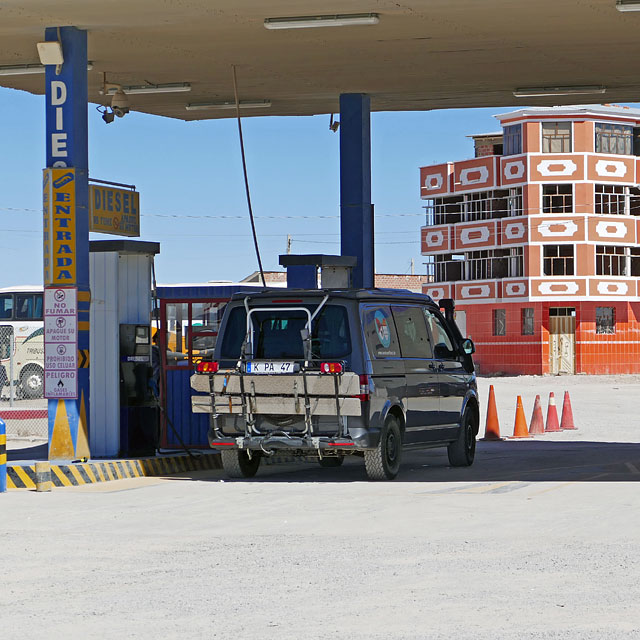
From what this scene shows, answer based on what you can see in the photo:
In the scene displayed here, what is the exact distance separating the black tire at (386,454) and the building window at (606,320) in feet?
185

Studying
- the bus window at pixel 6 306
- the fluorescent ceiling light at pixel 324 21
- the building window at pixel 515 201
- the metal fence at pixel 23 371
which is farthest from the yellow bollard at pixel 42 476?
the building window at pixel 515 201

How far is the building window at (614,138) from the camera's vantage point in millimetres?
70312

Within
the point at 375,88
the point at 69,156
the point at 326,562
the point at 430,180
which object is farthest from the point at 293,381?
the point at 430,180

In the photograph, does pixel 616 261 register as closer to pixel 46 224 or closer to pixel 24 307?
pixel 24 307

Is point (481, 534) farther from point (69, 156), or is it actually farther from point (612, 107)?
point (612, 107)

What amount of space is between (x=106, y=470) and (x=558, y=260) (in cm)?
5695

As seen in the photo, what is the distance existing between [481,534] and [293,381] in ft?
14.3

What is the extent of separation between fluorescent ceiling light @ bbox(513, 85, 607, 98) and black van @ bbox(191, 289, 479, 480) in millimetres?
6424

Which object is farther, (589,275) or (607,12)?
(589,275)

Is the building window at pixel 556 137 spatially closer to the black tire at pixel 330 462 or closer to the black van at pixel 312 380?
the black tire at pixel 330 462

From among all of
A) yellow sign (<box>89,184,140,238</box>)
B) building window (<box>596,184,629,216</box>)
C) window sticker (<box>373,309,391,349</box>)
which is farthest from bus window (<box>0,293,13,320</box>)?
building window (<box>596,184,629,216</box>)

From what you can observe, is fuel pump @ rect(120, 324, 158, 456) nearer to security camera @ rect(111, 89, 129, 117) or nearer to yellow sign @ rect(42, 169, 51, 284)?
yellow sign @ rect(42, 169, 51, 284)

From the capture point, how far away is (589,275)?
69.4m

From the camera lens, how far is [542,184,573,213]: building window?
70125mm
